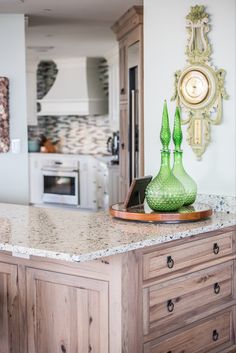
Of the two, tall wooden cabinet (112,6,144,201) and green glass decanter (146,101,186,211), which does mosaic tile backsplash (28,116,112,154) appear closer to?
tall wooden cabinet (112,6,144,201)

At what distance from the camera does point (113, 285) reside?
2.43 m

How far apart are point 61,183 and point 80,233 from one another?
20.0 ft

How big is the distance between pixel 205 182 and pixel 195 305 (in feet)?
2.62

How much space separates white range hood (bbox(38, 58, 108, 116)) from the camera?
8805 mm

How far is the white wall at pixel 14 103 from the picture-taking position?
4.99 meters

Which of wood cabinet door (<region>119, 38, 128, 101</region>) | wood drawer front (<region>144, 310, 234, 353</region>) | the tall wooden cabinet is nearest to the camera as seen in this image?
wood drawer front (<region>144, 310, 234, 353</region>)

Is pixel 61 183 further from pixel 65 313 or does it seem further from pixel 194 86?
pixel 65 313

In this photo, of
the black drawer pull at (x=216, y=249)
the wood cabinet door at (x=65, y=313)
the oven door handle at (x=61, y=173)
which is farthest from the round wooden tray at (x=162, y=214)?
the oven door handle at (x=61, y=173)

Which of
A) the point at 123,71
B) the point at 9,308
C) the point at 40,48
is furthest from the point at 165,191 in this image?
the point at 40,48

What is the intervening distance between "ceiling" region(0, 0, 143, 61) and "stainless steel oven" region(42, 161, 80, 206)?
1726 mm

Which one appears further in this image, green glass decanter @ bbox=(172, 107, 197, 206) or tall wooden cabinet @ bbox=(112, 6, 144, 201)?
tall wooden cabinet @ bbox=(112, 6, 144, 201)

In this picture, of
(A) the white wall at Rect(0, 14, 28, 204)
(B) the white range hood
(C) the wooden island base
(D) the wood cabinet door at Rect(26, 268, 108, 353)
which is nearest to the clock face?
(C) the wooden island base

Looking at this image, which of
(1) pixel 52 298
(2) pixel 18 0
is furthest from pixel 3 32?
(1) pixel 52 298

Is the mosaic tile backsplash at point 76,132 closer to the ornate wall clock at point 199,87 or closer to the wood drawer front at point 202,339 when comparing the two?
the ornate wall clock at point 199,87
